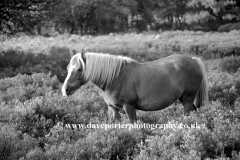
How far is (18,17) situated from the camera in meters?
13.7

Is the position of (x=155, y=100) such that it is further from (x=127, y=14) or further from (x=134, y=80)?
(x=127, y=14)

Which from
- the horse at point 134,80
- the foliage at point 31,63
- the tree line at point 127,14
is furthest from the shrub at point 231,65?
the tree line at point 127,14

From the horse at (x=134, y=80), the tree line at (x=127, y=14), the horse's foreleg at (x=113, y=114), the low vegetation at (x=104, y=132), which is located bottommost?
the low vegetation at (x=104, y=132)

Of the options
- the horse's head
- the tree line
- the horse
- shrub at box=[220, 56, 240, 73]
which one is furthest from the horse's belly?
the tree line

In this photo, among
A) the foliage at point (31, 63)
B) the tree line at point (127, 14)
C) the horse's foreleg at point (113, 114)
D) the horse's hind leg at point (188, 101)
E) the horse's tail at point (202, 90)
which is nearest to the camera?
the horse's foreleg at point (113, 114)

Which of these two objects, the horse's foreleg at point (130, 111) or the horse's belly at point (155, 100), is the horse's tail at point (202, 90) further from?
the horse's foreleg at point (130, 111)

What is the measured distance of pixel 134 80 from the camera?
5258 mm

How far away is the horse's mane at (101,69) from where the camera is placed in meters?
5.15

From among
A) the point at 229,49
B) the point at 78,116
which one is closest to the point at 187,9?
the point at 229,49

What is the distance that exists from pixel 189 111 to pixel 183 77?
70 cm

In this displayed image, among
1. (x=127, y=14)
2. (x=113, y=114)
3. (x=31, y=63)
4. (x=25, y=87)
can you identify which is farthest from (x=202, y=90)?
(x=127, y=14)

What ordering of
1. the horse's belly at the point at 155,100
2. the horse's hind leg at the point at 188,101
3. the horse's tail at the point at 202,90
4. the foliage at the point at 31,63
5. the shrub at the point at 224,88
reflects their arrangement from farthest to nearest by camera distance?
the foliage at the point at 31,63 → the shrub at the point at 224,88 → the horse's tail at the point at 202,90 → the horse's hind leg at the point at 188,101 → the horse's belly at the point at 155,100

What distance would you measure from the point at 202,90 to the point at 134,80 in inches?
61.1

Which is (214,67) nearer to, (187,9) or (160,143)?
(160,143)
